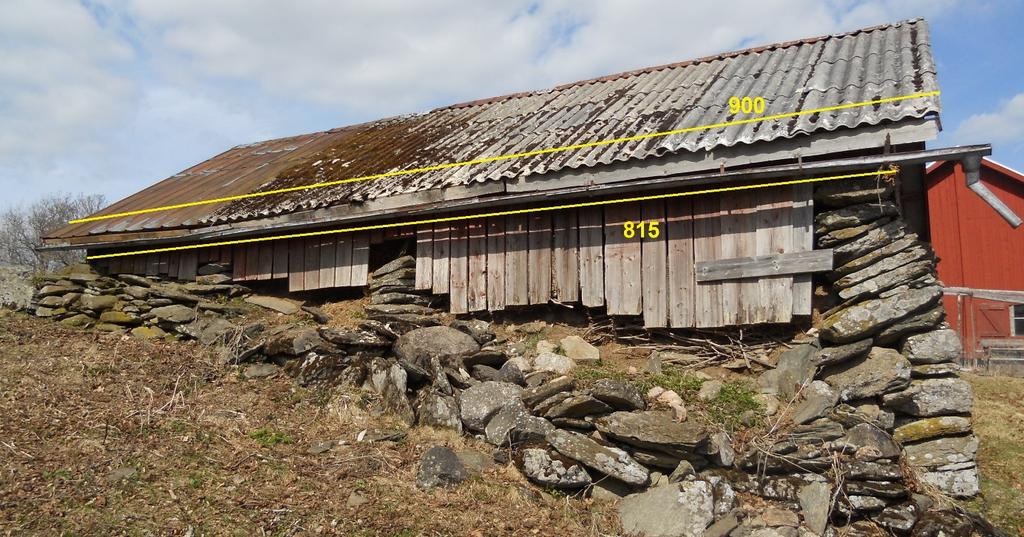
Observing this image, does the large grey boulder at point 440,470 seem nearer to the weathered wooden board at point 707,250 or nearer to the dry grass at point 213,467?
the dry grass at point 213,467

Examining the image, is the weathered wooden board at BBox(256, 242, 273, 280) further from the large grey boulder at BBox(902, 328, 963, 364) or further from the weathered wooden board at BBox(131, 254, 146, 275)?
the large grey boulder at BBox(902, 328, 963, 364)

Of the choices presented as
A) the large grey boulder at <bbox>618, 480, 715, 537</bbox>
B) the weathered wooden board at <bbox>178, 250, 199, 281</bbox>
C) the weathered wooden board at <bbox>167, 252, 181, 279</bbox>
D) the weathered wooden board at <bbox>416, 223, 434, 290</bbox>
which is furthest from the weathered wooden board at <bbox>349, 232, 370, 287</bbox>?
the large grey boulder at <bbox>618, 480, 715, 537</bbox>

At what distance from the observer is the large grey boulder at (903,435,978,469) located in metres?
6.07

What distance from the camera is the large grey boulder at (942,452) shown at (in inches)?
239

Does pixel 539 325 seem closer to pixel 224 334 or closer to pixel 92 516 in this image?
pixel 224 334

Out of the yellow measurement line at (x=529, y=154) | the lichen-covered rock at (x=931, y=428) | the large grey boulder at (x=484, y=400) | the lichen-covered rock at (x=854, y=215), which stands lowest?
the lichen-covered rock at (x=931, y=428)

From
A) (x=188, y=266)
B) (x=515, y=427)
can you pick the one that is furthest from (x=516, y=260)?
(x=188, y=266)

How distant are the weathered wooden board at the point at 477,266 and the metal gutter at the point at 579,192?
1.30 feet

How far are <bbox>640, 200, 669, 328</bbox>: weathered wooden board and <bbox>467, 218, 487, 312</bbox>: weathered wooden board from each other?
2.00 metres

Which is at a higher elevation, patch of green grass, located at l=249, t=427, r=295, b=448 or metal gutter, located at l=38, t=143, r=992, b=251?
metal gutter, located at l=38, t=143, r=992, b=251

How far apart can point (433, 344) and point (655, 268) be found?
2.68 m

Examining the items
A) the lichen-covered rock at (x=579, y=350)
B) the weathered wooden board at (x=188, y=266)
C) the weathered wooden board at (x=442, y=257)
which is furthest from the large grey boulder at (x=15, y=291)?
the lichen-covered rock at (x=579, y=350)

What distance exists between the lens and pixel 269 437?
6.48m

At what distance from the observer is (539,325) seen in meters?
8.26
